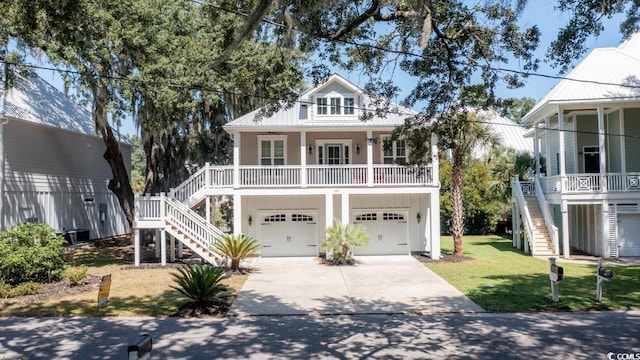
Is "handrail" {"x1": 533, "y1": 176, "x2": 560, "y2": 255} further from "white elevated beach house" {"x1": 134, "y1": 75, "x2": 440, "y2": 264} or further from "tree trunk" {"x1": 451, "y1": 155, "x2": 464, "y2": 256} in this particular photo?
"white elevated beach house" {"x1": 134, "y1": 75, "x2": 440, "y2": 264}

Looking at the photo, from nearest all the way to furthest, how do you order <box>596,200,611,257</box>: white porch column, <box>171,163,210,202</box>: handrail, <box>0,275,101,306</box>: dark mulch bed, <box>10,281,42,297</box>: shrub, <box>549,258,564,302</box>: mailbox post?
<box>549,258,564,302</box>: mailbox post, <box>0,275,101,306</box>: dark mulch bed, <box>10,281,42,297</box>: shrub, <box>596,200,611,257</box>: white porch column, <box>171,163,210,202</box>: handrail

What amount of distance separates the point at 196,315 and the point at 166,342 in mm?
1857

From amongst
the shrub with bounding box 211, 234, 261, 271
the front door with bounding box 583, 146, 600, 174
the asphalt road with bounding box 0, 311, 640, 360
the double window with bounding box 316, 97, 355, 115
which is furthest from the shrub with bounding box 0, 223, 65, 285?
the front door with bounding box 583, 146, 600, 174

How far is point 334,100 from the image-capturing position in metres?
19.2

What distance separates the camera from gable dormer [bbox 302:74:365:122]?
18906mm

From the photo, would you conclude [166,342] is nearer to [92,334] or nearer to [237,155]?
[92,334]

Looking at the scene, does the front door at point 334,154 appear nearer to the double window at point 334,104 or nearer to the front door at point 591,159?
the double window at point 334,104

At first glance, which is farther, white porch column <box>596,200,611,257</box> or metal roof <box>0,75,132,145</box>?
metal roof <box>0,75,132,145</box>

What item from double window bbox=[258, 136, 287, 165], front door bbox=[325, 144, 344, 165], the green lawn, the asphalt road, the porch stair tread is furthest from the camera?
front door bbox=[325, 144, 344, 165]

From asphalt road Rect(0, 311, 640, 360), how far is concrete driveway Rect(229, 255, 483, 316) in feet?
2.20

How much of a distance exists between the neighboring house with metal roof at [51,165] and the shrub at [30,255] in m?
5.51

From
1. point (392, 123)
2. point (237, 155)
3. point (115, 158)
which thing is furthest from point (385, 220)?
point (115, 158)

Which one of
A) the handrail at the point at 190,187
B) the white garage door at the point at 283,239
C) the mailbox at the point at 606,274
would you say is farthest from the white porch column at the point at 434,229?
the handrail at the point at 190,187

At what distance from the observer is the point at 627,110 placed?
19438mm
